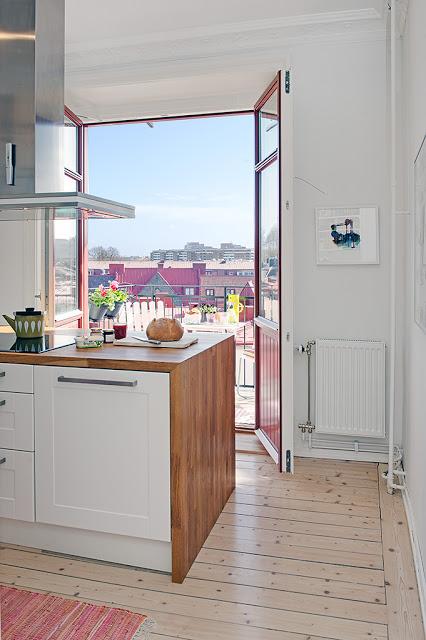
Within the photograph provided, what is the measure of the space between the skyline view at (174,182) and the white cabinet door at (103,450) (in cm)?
523

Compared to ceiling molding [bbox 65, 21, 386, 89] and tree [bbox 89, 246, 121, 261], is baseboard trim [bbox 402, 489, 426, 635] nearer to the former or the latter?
ceiling molding [bbox 65, 21, 386, 89]

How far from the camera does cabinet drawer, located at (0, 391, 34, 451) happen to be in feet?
7.88

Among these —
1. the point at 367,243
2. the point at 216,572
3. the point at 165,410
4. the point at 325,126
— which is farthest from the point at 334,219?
the point at 216,572

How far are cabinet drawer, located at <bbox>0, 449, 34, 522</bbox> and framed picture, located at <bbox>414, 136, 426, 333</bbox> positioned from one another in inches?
68.8

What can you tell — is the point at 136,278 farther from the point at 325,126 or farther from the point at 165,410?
the point at 165,410

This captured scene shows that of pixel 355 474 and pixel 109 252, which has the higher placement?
pixel 109 252

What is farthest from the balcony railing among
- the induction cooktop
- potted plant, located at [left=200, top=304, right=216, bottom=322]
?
the induction cooktop

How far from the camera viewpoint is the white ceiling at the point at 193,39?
340cm

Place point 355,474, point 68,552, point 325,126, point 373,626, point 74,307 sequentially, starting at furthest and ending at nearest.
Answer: point 74,307
point 325,126
point 355,474
point 68,552
point 373,626

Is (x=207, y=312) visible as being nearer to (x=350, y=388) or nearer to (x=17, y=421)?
(x=350, y=388)

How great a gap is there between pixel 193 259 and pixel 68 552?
5669 millimetres

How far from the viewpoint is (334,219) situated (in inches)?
142

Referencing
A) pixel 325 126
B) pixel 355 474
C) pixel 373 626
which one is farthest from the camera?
pixel 325 126

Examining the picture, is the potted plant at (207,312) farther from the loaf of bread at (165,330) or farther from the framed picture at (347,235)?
the loaf of bread at (165,330)
